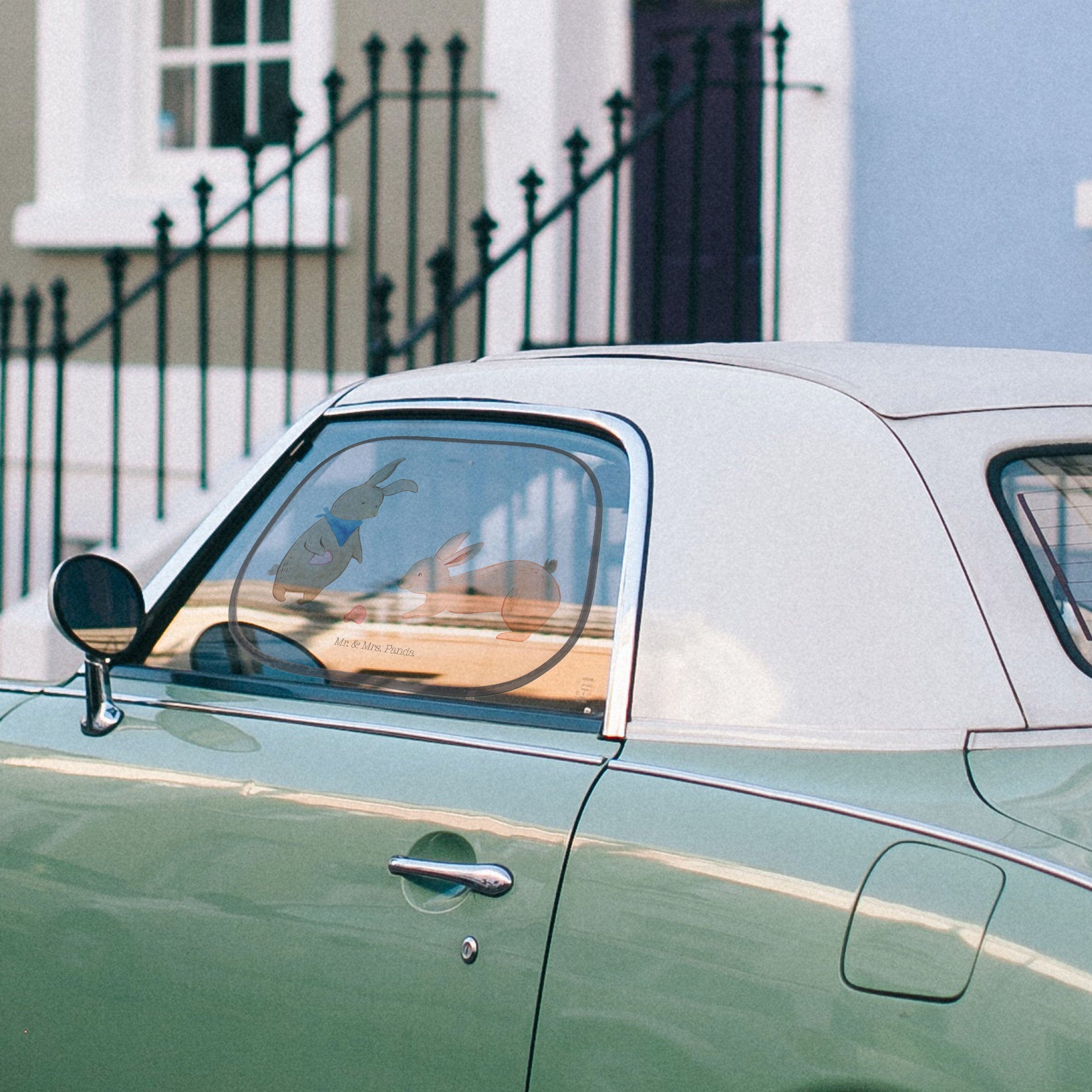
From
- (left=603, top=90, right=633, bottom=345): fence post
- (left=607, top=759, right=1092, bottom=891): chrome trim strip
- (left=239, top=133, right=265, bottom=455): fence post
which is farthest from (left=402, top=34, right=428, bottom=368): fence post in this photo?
(left=607, top=759, right=1092, bottom=891): chrome trim strip

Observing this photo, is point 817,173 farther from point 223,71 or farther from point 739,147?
point 223,71

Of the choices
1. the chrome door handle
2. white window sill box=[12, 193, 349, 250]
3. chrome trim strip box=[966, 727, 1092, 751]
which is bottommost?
the chrome door handle

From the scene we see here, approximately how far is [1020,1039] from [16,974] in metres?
1.53

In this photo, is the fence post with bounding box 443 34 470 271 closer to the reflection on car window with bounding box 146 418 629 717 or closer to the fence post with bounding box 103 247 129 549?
the fence post with bounding box 103 247 129 549

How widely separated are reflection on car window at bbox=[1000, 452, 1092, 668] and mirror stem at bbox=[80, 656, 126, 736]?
1.36 meters

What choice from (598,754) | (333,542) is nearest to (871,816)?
(598,754)

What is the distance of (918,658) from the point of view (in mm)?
1839

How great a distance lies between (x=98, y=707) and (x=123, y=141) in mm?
6313

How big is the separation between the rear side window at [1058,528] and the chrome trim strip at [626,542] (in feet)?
1.42

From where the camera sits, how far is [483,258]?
18.7 feet

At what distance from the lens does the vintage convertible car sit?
66.4 inches

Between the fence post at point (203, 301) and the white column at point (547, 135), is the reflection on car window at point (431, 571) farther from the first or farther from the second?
the white column at point (547, 135)

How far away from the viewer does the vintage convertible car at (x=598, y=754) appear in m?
1.69

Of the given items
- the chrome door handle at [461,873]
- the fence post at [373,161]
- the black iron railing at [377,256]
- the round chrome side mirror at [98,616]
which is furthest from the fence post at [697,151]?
the chrome door handle at [461,873]
